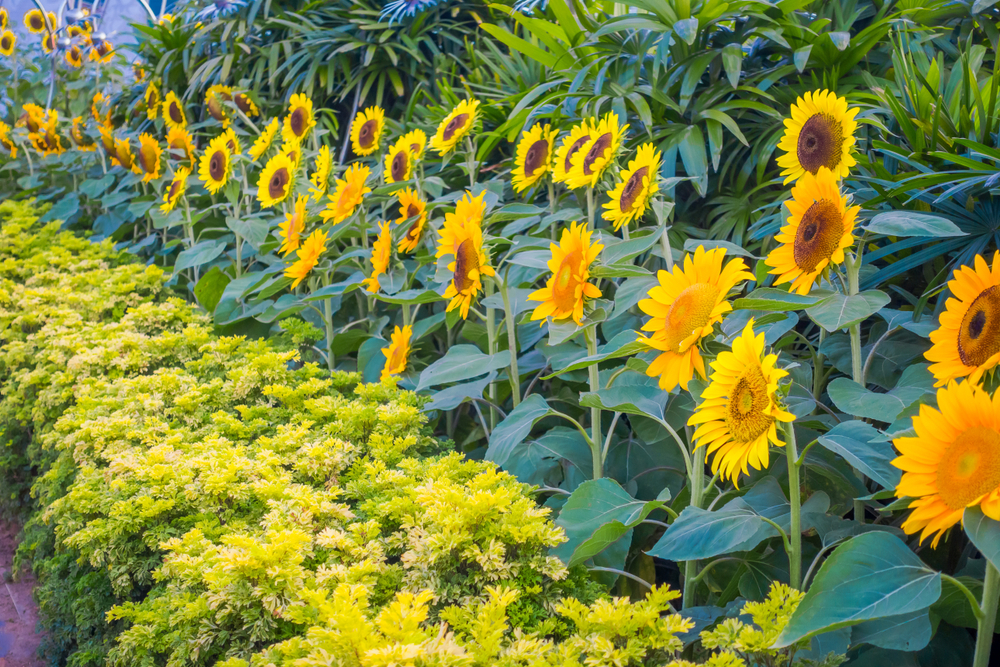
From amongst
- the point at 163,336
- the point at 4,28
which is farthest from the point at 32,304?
the point at 4,28

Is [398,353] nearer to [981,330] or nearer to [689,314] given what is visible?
[689,314]

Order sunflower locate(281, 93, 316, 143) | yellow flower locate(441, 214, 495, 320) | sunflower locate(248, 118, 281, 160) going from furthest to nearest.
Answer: sunflower locate(281, 93, 316, 143) → sunflower locate(248, 118, 281, 160) → yellow flower locate(441, 214, 495, 320)

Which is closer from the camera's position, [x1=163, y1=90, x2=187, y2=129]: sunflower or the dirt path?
the dirt path

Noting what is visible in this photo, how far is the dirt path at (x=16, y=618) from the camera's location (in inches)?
76.0

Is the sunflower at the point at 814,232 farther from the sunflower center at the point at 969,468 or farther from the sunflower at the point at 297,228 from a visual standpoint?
the sunflower at the point at 297,228

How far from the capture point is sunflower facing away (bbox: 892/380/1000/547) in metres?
0.71

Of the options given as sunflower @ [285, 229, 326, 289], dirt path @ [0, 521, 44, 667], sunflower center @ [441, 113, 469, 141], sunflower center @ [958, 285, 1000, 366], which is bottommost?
dirt path @ [0, 521, 44, 667]

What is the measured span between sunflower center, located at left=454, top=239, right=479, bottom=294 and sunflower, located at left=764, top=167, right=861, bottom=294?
0.61 metres

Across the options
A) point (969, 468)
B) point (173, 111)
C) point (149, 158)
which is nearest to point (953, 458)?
point (969, 468)

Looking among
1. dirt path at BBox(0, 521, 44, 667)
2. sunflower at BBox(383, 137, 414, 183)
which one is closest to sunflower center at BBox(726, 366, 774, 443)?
sunflower at BBox(383, 137, 414, 183)

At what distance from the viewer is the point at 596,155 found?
1.74m

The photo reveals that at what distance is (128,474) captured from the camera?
1492 mm

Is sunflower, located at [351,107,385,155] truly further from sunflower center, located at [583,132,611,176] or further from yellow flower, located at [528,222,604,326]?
yellow flower, located at [528,222,604,326]

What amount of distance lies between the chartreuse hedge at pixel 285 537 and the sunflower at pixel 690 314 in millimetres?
290
